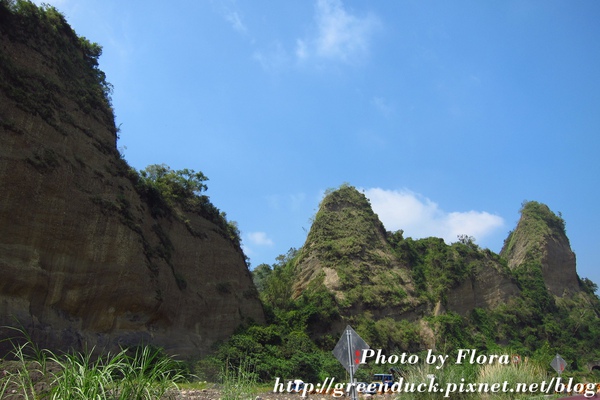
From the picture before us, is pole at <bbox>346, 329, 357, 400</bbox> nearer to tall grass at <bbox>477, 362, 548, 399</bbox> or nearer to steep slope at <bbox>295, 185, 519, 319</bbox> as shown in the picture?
tall grass at <bbox>477, 362, 548, 399</bbox>

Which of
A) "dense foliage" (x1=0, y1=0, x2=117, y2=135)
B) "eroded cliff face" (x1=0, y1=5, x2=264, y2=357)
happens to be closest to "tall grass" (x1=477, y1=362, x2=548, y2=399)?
"eroded cliff face" (x1=0, y1=5, x2=264, y2=357)

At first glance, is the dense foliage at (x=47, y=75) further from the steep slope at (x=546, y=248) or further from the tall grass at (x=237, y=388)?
the steep slope at (x=546, y=248)

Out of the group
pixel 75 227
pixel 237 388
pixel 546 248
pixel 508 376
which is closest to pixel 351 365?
pixel 237 388

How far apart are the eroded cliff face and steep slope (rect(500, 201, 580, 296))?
177 ft

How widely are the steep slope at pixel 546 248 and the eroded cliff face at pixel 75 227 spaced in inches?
2120

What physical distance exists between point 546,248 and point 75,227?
65544mm

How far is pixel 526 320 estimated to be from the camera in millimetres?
55812

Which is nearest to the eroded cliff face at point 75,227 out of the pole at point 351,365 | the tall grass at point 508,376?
the pole at point 351,365

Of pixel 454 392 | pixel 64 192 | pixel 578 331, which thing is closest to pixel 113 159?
pixel 64 192

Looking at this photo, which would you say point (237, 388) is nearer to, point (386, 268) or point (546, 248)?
point (386, 268)

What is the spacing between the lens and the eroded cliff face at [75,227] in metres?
17.5

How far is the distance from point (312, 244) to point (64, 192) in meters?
33.9

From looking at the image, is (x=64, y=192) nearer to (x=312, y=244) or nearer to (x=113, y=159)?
(x=113, y=159)

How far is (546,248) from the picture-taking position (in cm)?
6725
